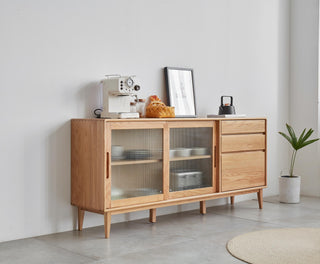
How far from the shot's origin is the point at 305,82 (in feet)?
19.0

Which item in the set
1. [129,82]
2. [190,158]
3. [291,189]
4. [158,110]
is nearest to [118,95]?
[129,82]

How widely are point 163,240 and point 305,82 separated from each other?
302cm

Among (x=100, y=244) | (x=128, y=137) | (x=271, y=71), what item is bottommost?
(x=100, y=244)

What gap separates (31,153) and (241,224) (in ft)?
5.77

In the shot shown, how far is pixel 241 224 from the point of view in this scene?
4125 millimetres

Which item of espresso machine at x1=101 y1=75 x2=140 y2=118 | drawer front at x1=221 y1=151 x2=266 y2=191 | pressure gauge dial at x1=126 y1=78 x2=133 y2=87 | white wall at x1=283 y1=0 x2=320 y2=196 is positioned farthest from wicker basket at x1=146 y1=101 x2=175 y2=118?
white wall at x1=283 y1=0 x2=320 y2=196

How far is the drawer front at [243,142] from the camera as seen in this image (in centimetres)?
446

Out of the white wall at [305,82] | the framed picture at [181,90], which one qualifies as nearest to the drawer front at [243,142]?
the framed picture at [181,90]

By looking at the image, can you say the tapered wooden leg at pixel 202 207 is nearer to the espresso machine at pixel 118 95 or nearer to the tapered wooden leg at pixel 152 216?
the tapered wooden leg at pixel 152 216

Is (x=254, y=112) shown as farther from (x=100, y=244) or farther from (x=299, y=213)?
(x=100, y=244)

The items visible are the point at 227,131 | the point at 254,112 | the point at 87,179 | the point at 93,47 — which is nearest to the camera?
the point at 87,179

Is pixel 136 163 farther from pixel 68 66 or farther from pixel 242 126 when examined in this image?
pixel 242 126

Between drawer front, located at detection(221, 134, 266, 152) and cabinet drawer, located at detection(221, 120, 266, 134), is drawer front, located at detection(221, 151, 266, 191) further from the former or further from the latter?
cabinet drawer, located at detection(221, 120, 266, 134)

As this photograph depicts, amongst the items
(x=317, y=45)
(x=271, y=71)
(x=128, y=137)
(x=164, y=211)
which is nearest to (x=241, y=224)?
(x=164, y=211)
